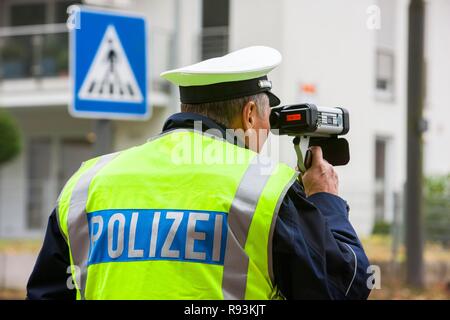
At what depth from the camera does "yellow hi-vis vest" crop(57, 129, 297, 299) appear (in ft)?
7.14

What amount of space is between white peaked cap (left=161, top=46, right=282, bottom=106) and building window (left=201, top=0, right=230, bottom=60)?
44.5 feet

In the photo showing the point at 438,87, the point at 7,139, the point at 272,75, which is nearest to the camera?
the point at 272,75

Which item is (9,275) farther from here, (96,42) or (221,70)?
(221,70)

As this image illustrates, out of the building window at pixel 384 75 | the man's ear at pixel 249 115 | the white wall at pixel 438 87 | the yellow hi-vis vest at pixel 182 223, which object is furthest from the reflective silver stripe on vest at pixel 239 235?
the white wall at pixel 438 87

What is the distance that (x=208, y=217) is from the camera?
2191mm

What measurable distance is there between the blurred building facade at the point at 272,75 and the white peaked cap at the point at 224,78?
10170 mm

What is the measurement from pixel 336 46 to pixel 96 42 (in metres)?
9.85

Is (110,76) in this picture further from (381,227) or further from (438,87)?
(438,87)

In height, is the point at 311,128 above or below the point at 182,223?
above

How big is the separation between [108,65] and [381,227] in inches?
291

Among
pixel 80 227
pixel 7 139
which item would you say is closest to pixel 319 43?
pixel 7 139

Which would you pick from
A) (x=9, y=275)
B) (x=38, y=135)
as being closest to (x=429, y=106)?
(x=38, y=135)

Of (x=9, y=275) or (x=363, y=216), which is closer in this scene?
(x=9, y=275)
